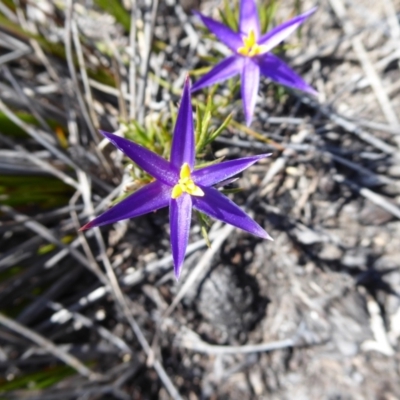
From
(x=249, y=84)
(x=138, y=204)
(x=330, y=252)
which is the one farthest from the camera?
(x=330, y=252)

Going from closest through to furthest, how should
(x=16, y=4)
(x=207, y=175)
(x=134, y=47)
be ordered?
1. (x=207, y=175)
2. (x=134, y=47)
3. (x=16, y=4)

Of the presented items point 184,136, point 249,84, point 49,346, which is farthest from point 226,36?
point 49,346

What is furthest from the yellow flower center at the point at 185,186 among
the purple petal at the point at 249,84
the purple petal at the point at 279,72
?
the purple petal at the point at 279,72

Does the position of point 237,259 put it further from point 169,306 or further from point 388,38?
point 388,38

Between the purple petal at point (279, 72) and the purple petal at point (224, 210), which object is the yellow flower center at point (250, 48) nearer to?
the purple petal at point (279, 72)

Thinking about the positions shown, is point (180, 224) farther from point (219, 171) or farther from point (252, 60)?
point (252, 60)

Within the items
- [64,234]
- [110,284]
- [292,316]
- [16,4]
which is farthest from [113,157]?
[292,316]
